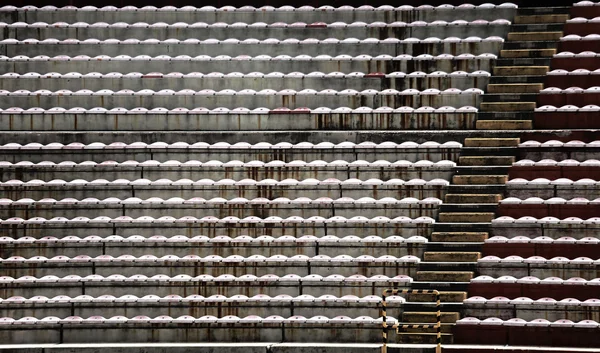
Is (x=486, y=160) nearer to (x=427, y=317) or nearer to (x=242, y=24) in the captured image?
(x=427, y=317)

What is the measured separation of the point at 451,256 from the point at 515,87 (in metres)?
5.84

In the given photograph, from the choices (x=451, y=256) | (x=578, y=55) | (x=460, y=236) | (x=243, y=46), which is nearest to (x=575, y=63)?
(x=578, y=55)

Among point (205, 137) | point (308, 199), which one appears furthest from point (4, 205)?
point (308, 199)

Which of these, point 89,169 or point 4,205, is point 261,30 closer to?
point 89,169

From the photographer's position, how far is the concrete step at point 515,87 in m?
25.5

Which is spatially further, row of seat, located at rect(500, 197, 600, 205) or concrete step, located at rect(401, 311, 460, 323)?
row of seat, located at rect(500, 197, 600, 205)

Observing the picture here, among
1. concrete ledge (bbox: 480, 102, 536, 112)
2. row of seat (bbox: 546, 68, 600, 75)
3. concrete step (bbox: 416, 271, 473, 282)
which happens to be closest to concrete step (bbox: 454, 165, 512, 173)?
concrete ledge (bbox: 480, 102, 536, 112)

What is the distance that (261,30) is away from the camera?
2775 cm

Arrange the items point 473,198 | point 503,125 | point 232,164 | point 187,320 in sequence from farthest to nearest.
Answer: point 503,125 → point 232,164 → point 473,198 → point 187,320

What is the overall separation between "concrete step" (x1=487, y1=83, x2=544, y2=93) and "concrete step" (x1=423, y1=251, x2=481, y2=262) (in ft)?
18.2

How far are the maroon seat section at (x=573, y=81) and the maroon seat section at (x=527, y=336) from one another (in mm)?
7685

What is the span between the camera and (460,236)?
22422 millimetres

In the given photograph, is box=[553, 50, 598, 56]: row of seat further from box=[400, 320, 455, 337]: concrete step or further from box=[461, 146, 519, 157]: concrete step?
box=[400, 320, 455, 337]: concrete step

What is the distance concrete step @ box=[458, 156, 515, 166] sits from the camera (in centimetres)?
2384
